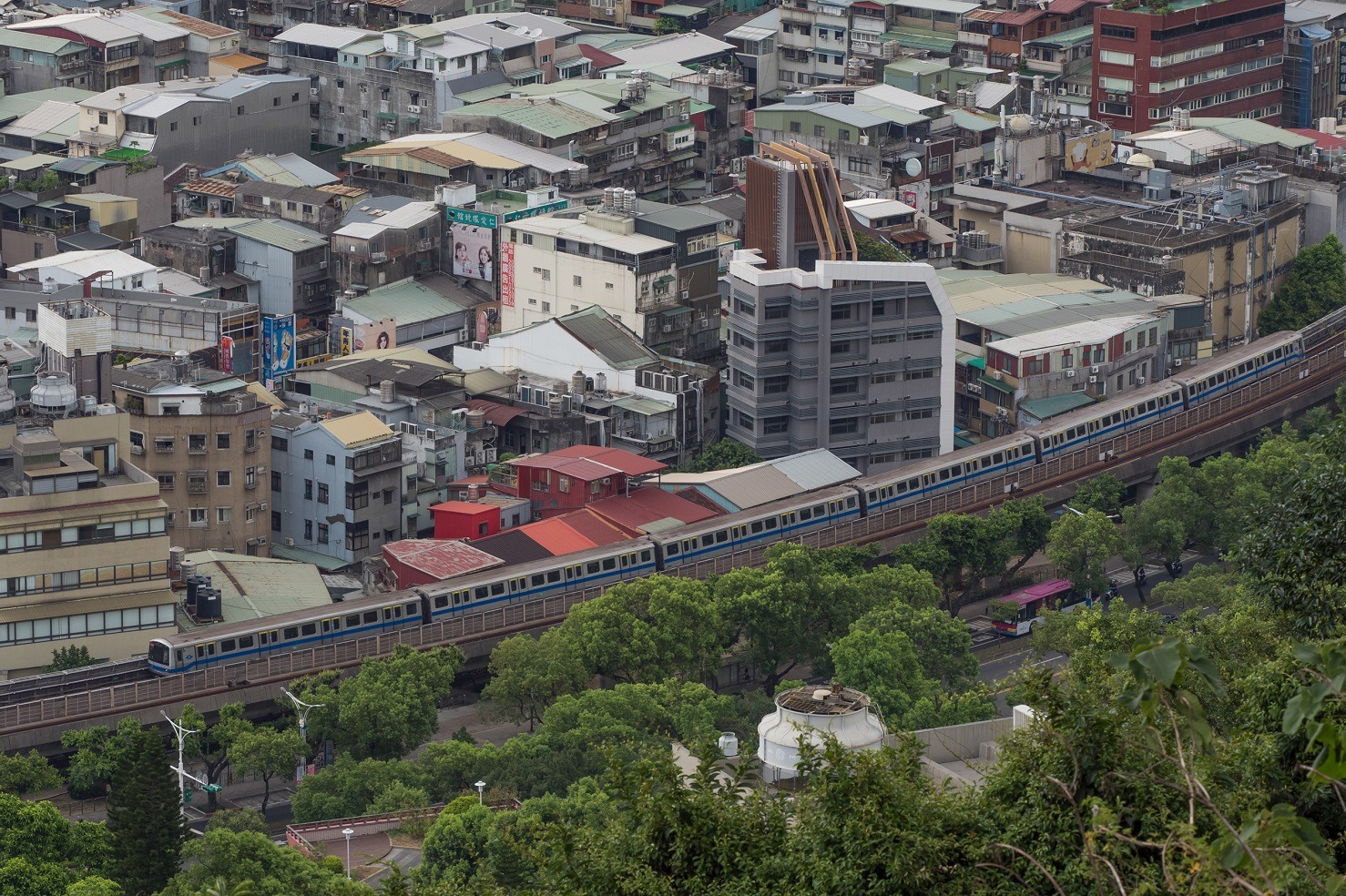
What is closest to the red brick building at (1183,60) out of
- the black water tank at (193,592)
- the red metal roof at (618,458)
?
the red metal roof at (618,458)

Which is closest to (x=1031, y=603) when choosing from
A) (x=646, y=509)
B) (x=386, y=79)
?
(x=646, y=509)

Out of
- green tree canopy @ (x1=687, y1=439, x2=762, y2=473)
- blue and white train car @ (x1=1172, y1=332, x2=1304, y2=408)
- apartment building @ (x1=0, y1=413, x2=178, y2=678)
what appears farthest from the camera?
blue and white train car @ (x1=1172, y1=332, x2=1304, y2=408)

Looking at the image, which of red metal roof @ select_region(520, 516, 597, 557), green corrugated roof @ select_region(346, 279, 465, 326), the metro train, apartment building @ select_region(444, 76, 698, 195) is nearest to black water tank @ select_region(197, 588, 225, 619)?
the metro train

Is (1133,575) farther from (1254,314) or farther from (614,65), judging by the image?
(614,65)

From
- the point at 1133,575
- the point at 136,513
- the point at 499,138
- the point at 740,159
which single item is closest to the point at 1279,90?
the point at 740,159

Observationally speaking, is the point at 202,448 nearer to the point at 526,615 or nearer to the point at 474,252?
the point at 526,615

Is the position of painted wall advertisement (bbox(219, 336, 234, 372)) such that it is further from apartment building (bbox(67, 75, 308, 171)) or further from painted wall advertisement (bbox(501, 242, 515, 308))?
apartment building (bbox(67, 75, 308, 171))
